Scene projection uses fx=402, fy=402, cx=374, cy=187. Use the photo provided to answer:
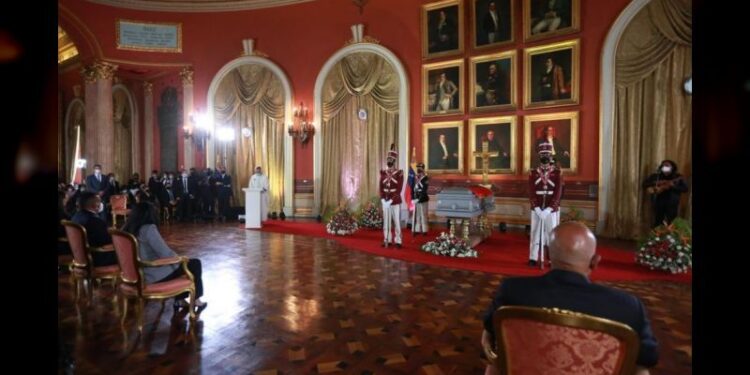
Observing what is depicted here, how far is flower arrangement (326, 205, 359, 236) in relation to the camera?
942 centimetres

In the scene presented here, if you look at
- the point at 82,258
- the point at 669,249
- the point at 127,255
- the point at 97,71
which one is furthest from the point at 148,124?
the point at 669,249

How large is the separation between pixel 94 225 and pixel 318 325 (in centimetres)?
286

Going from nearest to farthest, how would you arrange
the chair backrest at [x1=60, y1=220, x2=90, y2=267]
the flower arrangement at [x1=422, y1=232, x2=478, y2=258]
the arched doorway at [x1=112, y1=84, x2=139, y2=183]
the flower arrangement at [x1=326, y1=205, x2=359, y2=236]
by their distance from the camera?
the chair backrest at [x1=60, y1=220, x2=90, y2=267] → the flower arrangement at [x1=422, y1=232, x2=478, y2=258] → the flower arrangement at [x1=326, y1=205, x2=359, y2=236] → the arched doorway at [x1=112, y1=84, x2=139, y2=183]

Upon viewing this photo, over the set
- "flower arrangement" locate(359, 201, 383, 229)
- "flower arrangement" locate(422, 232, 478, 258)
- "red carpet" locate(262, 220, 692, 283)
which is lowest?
"red carpet" locate(262, 220, 692, 283)

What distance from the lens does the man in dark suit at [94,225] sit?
4.52m

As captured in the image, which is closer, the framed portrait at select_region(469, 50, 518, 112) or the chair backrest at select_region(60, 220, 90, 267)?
the chair backrest at select_region(60, 220, 90, 267)

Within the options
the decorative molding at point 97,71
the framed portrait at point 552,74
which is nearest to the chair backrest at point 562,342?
the framed portrait at point 552,74

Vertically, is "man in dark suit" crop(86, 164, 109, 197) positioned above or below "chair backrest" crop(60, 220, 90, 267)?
above

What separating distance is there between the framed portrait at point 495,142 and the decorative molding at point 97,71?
1174 centimetres

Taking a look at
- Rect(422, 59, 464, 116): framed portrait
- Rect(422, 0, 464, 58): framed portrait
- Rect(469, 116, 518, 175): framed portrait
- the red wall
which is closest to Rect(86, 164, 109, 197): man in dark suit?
the red wall

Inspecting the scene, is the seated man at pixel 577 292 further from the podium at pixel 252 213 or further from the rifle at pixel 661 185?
the podium at pixel 252 213

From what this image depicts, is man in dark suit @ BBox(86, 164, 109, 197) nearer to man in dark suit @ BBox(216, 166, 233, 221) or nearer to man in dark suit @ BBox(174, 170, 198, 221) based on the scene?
man in dark suit @ BBox(174, 170, 198, 221)

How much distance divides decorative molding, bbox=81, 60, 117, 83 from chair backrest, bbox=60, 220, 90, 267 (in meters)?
11.1

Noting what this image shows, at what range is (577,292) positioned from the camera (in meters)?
1.69
